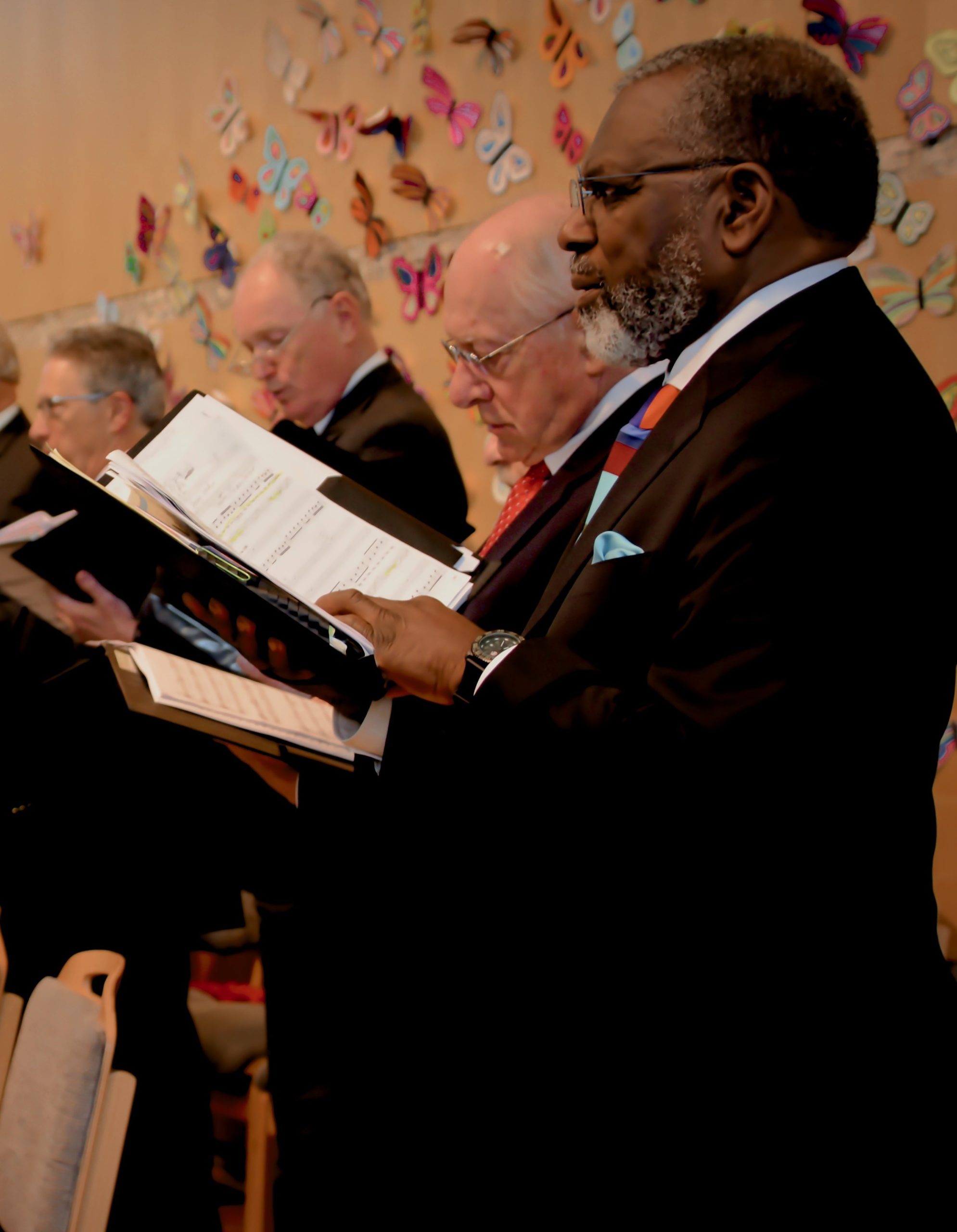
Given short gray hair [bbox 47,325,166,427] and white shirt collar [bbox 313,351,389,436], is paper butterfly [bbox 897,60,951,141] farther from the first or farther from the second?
short gray hair [bbox 47,325,166,427]

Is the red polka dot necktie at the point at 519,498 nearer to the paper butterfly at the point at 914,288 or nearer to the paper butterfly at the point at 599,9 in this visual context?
the paper butterfly at the point at 914,288

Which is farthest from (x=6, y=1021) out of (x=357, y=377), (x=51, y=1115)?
(x=357, y=377)

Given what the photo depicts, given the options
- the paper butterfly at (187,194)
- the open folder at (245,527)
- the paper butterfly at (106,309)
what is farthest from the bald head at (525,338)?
the paper butterfly at (106,309)

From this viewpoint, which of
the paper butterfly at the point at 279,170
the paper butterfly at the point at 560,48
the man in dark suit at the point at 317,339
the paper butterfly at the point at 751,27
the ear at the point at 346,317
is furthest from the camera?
the paper butterfly at the point at 279,170

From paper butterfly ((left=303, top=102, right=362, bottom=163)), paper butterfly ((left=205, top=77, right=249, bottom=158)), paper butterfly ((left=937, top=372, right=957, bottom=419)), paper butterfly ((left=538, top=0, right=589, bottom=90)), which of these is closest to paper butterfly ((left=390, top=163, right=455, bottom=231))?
paper butterfly ((left=303, top=102, right=362, bottom=163))

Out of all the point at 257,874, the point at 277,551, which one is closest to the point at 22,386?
the point at 257,874

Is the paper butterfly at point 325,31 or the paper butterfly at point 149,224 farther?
the paper butterfly at point 149,224

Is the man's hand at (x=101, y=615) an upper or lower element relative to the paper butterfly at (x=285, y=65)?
lower

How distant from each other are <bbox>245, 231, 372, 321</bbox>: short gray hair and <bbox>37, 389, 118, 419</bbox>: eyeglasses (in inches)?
24.0

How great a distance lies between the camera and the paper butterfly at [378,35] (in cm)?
388

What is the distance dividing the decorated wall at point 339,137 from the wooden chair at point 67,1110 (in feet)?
5.88

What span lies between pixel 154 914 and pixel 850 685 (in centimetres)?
159

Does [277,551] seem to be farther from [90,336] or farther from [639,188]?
[90,336]

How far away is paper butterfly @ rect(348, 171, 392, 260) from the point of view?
3977 millimetres
